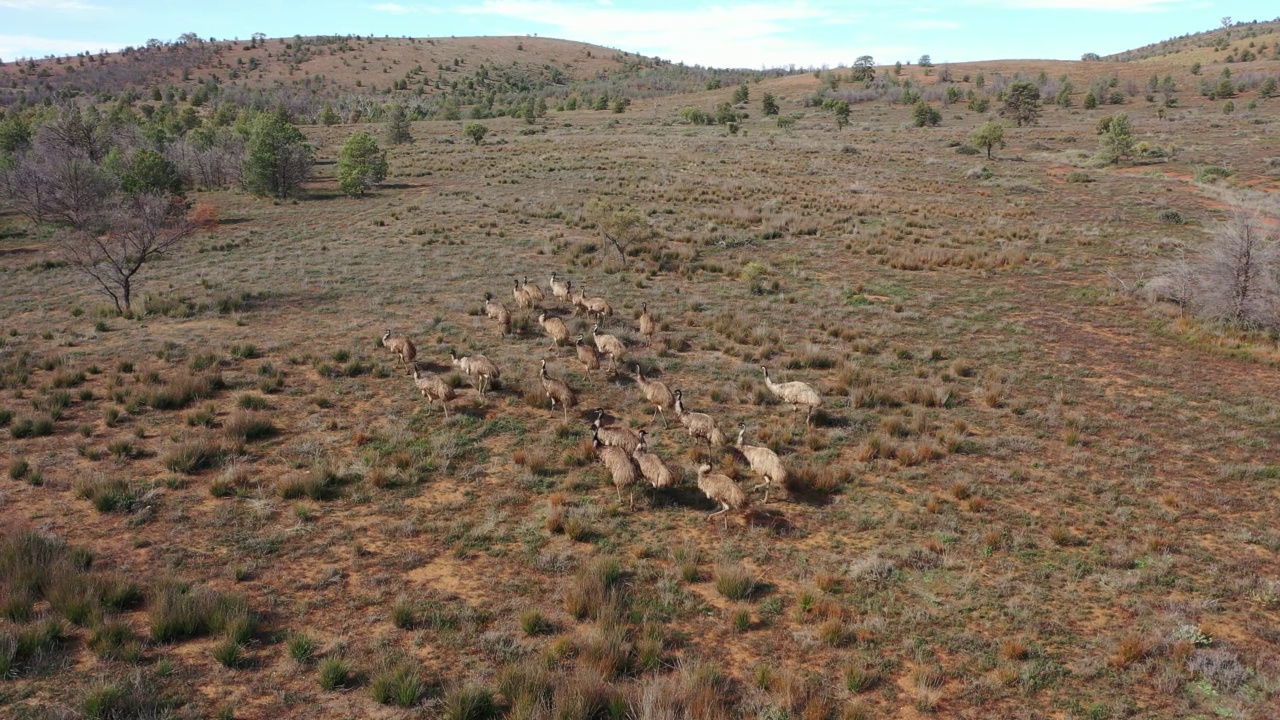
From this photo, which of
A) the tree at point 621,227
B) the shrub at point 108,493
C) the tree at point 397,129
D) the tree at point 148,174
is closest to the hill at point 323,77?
the tree at point 397,129

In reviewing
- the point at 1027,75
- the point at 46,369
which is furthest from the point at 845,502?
the point at 1027,75

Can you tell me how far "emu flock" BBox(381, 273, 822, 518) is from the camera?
1132cm

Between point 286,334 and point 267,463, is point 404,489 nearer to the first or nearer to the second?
point 267,463

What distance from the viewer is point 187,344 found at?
18844 millimetres

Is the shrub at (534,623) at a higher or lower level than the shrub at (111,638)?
lower

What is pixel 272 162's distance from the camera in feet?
162

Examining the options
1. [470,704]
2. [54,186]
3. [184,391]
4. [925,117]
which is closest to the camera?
[470,704]

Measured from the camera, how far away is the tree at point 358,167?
160 feet

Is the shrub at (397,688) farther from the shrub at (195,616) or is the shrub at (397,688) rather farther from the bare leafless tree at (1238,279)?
the bare leafless tree at (1238,279)

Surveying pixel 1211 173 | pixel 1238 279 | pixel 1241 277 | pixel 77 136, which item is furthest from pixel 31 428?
pixel 1211 173

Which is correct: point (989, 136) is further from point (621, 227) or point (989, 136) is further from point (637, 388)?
point (637, 388)

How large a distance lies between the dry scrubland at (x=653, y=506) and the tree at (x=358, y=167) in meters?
22.3

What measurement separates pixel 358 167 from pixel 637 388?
42.3 m

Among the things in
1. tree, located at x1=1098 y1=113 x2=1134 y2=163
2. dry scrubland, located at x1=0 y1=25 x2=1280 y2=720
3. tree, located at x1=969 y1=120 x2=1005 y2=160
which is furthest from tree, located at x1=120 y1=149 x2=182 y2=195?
tree, located at x1=1098 y1=113 x2=1134 y2=163
